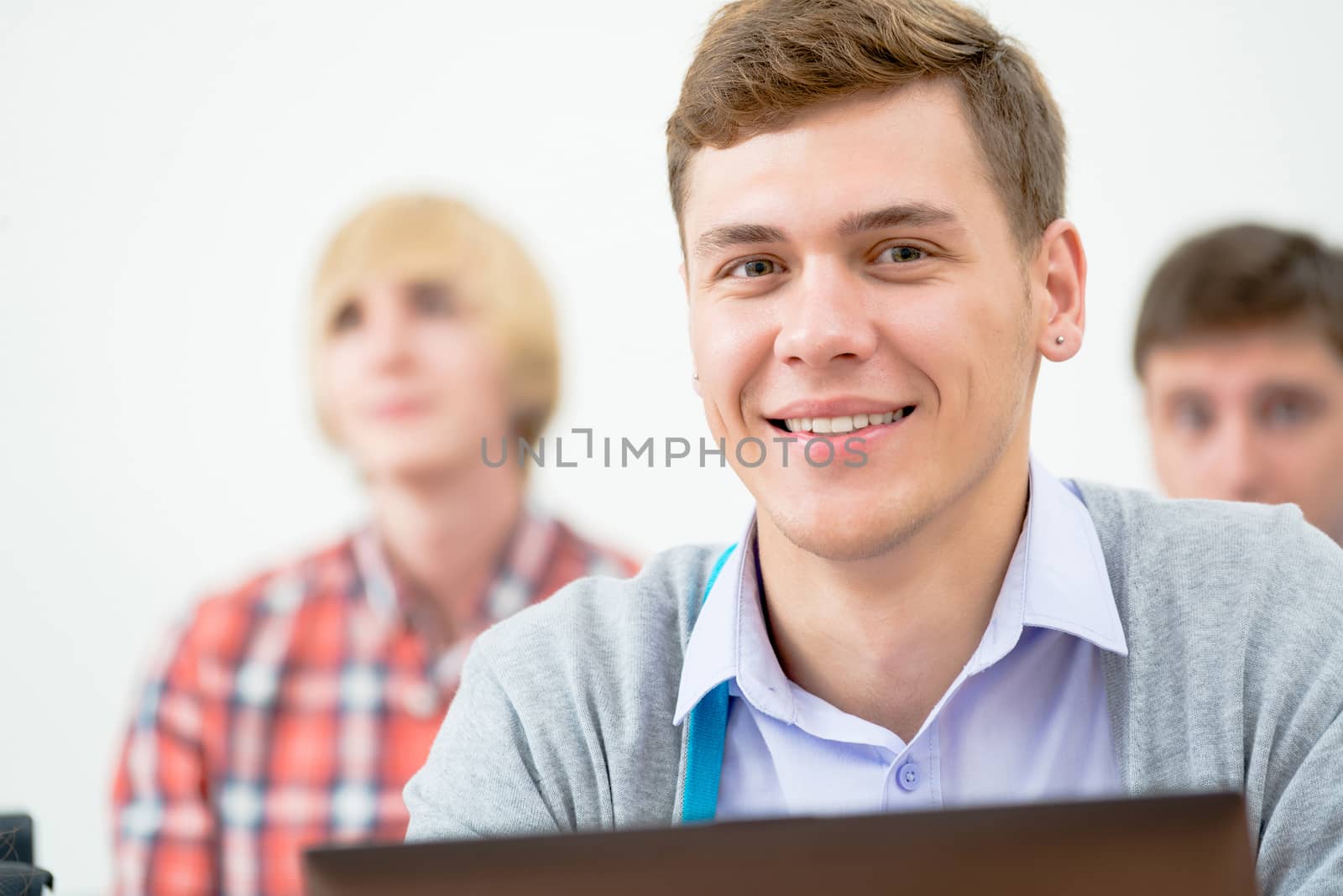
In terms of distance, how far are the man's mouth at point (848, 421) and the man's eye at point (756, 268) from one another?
0.16 m

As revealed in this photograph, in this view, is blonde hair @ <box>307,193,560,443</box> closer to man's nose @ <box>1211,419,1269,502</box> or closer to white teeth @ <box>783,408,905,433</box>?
man's nose @ <box>1211,419,1269,502</box>

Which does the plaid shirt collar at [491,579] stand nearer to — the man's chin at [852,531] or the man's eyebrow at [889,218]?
the man's chin at [852,531]

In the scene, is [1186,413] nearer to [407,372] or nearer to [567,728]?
[407,372]

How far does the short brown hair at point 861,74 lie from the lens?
52.4 inches


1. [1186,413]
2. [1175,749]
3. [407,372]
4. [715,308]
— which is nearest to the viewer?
[1175,749]

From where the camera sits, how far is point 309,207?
3.30 meters

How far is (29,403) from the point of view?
10.7 ft

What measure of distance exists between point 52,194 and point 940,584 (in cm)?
279

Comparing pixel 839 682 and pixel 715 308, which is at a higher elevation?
pixel 715 308

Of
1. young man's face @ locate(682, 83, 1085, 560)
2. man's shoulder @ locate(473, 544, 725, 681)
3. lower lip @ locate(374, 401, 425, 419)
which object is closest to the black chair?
man's shoulder @ locate(473, 544, 725, 681)

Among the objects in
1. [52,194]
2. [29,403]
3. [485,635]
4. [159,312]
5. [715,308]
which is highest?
[52,194]

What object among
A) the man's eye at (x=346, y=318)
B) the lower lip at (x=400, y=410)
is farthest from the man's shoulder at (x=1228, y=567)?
the man's eye at (x=346, y=318)

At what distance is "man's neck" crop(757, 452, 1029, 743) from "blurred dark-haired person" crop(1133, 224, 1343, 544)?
1.59 metres

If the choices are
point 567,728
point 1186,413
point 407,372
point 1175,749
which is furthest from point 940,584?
point 407,372
